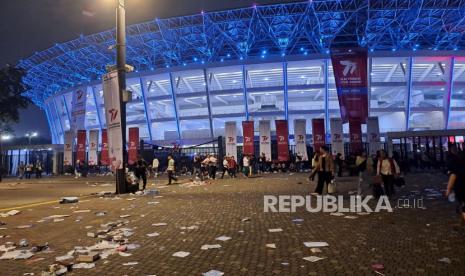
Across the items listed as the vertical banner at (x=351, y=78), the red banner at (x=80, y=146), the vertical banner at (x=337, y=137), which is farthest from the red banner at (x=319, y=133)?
the red banner at (x=80, y=146)

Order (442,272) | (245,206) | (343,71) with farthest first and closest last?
(343,71) → (245,206) → (442,272)

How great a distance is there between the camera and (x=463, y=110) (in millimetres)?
45969

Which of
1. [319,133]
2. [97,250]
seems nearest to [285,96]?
[319,133]

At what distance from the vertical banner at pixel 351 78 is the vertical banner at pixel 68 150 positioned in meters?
26.3

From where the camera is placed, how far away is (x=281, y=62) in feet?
151

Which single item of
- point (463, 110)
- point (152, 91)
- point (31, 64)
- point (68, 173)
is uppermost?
point (31, 64)

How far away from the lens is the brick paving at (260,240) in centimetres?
449

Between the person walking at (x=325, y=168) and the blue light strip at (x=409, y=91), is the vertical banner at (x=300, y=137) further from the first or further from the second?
the blue light strip at (x=409, y=91)

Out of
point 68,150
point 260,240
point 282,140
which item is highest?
point 282,140

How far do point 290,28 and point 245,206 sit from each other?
3813 centimetres

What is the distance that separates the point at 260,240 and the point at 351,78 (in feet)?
70.0

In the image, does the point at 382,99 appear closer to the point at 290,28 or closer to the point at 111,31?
the point at 290,28

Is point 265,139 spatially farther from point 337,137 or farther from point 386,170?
point 386,170

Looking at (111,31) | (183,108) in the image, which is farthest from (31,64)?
(183,108)
